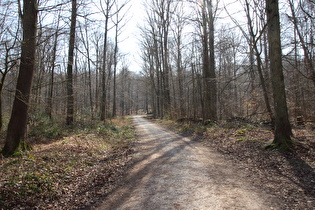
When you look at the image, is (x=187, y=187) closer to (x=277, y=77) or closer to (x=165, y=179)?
(x=165, y=179)

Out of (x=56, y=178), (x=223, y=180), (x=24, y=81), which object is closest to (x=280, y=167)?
(x=223, y=180)

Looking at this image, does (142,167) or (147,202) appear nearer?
(147,202)

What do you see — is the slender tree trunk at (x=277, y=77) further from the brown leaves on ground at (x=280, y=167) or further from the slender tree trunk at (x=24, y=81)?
the slender tree trunk at (x=24, y=81)

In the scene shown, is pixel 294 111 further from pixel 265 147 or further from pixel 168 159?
pixel 168 159

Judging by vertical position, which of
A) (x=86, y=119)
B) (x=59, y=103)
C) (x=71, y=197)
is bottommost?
(x=71, y=197)

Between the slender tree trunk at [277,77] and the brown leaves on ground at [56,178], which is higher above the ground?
the slender tree trunk at [277,77]

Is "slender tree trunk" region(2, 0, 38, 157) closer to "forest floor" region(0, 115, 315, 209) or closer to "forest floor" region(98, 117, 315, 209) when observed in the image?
"forest floor" region(0, 115, 315, 209)

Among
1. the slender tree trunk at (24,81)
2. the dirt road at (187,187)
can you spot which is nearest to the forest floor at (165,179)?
the dirt road at (187,187)

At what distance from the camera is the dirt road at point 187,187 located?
3721 mm

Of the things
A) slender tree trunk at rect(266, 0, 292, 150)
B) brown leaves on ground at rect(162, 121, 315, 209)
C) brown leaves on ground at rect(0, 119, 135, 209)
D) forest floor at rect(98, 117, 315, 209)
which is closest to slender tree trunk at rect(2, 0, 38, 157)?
brown leaves on ground at rect(0, 119, 135, 209)

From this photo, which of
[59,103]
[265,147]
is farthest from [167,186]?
[59,103]

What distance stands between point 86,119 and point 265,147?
12821 millimetres

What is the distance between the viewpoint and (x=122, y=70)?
46.1 meters

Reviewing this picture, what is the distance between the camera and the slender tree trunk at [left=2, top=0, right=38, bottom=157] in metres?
6.73
